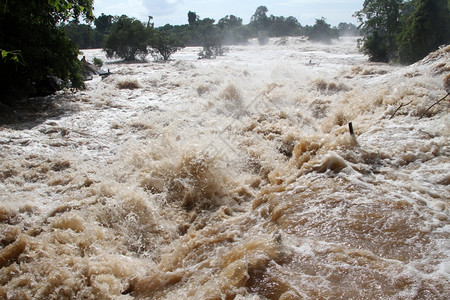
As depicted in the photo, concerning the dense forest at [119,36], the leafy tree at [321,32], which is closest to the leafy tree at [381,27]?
the dense forest at [119,36]

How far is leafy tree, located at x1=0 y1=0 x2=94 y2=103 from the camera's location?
6.44 meters

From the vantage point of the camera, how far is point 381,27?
1856cm

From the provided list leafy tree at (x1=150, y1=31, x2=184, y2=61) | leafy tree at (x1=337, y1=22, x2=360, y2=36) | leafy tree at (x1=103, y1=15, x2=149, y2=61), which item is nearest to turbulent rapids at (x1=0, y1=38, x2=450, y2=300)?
leafy tree at (x1=103, y1=15, x2=149, y2=61)

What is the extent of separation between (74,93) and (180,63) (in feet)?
20.3

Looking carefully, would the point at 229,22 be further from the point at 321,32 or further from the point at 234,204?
the point at 234,204

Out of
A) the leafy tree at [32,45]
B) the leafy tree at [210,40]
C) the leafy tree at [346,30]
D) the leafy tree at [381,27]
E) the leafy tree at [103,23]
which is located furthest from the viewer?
the leafy tree at [346,30]

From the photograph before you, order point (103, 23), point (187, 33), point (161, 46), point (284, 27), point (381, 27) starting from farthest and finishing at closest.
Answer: point (284, 27), point (187, 33), point (103, 23), point (161, 46), point (381, 27)

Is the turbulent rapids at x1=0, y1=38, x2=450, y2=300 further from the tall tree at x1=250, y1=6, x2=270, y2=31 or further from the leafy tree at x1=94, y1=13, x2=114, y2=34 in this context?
the tall tree at x1=250, y1=6, x2=270, y2=31

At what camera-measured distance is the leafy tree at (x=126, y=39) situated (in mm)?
20672

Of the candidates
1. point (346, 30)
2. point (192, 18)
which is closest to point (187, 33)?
point (192, 18)

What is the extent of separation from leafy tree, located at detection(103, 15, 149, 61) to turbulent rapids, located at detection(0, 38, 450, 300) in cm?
1579

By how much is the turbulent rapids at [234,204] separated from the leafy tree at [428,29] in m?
8.97

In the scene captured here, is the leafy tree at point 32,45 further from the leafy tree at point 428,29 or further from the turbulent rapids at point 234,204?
the leafy tree at point 428,29

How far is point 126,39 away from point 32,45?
49.8 ft
